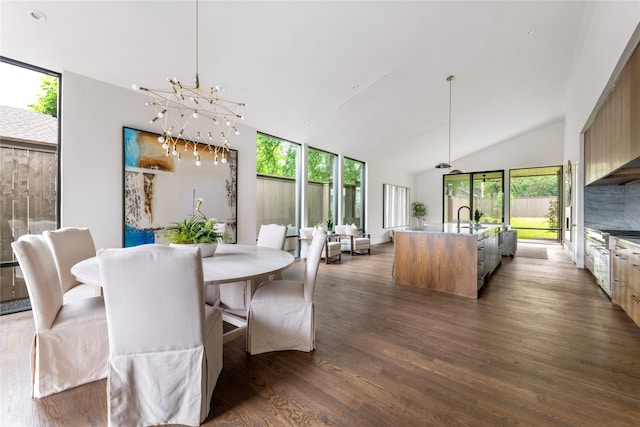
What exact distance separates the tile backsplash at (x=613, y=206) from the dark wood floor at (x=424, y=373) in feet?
6.39

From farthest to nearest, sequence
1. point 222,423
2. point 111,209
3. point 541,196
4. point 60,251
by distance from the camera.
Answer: point 541,196 < point 111,209 < point 60,251 < point 222,423

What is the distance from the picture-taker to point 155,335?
4.58ft

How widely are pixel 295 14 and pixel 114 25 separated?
1.73m

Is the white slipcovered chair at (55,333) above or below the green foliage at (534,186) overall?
below

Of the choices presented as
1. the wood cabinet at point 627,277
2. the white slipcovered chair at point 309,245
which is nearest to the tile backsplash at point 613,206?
Answer: the wood cabinet at point 627,277

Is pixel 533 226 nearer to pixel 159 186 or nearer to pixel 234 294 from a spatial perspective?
pixel 234 294

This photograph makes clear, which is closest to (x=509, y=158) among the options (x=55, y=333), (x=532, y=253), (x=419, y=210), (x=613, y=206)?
(x=419, y=210)

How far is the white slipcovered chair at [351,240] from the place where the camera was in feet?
21.9

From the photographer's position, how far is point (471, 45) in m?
3.88

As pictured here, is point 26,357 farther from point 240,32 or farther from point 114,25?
point 240,32

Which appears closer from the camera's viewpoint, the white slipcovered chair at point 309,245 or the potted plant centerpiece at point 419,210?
the white slipcovered chair at point 309,245

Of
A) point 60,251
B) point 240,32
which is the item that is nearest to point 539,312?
point 240,32

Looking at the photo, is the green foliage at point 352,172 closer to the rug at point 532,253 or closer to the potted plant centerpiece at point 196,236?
the rug at point 532,253

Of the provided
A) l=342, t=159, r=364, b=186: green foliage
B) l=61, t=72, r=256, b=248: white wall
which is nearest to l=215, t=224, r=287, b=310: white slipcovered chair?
l=61, t=72, r=256, b=248: white wall
